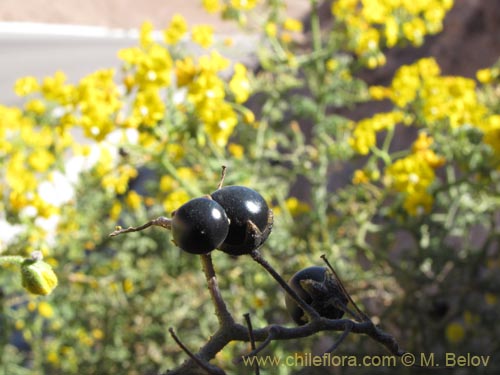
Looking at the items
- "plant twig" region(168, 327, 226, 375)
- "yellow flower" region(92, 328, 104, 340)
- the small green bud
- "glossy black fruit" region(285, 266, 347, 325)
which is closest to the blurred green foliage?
"yellow flower" region(92, 328, 104, 340)

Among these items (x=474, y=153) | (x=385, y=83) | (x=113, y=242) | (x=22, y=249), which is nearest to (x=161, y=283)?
(x=113, y=242)

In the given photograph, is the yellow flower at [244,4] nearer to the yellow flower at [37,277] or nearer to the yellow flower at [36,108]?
the yellow flower at [36,108]

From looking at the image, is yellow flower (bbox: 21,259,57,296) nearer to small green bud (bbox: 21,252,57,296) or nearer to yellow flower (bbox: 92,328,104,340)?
small green bud (bbox: 21,252,57,296)

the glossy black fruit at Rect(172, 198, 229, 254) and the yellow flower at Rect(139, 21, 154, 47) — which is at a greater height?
the yellow flower at Rect(139, 21, 154, 47)

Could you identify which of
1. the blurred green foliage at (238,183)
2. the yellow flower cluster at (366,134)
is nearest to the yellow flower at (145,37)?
the blurred green foliage at (238,183)

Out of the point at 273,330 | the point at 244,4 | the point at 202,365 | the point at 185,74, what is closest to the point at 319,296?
the point at 273,330

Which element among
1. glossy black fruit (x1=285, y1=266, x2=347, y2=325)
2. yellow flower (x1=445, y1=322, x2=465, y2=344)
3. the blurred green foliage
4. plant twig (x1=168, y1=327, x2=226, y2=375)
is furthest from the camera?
yellow flower (x1=445, y1=322, x2=465, y2=344)

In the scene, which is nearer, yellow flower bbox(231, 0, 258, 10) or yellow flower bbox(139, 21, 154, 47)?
yellow flower bbox(139, 21, 154, 47)
